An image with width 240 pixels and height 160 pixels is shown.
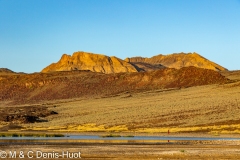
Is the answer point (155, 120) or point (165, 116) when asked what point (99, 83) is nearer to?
point (165, 116)

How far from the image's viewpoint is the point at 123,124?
76.6 meters

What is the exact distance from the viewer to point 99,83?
174 metres

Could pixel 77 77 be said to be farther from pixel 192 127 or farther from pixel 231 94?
pixel 192 127

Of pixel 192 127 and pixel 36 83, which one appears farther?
pixel 36 83

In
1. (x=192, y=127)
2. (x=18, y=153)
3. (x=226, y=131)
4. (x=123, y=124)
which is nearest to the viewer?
(x=18, y=153)

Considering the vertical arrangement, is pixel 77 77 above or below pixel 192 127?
above

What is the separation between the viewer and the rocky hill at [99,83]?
159m

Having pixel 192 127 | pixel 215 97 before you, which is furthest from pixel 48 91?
pixel 192 127

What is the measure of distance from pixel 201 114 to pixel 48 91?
10744 cm

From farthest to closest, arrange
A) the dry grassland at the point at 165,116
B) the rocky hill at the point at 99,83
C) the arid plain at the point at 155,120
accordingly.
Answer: the rocky hill at the point at 99,83, the dry grassland at the point at 165,116, the arid plain at the point at 155,120

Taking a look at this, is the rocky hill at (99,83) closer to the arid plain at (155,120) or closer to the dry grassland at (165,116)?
the arid plain at (155,120)

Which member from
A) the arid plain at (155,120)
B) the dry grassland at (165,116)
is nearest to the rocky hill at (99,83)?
the arid plain at (155,120)

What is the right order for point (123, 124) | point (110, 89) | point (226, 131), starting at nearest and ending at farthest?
point (226, 131), point (123, 124), point (110, 89)

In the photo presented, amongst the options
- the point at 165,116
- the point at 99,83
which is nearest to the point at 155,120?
the point at 165,116
